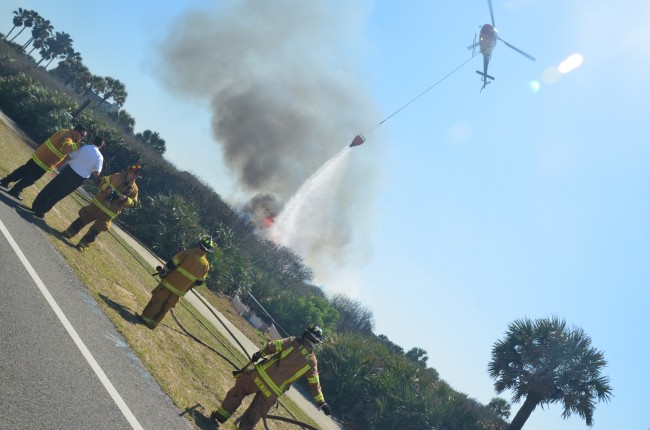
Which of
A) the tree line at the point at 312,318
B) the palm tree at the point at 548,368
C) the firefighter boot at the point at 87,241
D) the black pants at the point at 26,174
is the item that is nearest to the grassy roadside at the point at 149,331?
the firefighter boot at the point at 87,241

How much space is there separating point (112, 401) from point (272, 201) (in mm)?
46022

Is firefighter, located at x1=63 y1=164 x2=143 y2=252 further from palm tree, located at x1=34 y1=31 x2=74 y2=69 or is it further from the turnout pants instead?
palm tree, located at x1=34 y1=31 x2=74 y2=69

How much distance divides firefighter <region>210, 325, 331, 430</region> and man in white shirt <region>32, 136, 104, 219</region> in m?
5.64

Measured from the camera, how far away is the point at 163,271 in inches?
335

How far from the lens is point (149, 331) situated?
825 centimetres

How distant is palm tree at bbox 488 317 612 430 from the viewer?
14.7 m

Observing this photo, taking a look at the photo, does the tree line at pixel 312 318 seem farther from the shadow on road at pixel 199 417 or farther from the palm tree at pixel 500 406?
the shadow on road at pixel 199 417

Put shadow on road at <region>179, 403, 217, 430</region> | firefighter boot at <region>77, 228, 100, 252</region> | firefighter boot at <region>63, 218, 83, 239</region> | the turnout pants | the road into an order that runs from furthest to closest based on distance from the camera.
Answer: the road → firefighter boot at <region>63, 218, 83, 239</region> → firefighter boot at <region>77, 228, 100, 252</region> → the turnout pants → shadow on road at <region>179, 403, 217, 430</region>

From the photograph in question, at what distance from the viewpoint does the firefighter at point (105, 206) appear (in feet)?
33.2

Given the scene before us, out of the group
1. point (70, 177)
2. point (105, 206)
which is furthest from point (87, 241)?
point (70, 177)

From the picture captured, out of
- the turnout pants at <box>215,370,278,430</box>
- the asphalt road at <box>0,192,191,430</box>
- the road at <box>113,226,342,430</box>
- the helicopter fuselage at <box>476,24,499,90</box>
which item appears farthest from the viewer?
the helicopter fuselage at <box>476,24,499,90</box>

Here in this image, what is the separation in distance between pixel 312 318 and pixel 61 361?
52.0 feet

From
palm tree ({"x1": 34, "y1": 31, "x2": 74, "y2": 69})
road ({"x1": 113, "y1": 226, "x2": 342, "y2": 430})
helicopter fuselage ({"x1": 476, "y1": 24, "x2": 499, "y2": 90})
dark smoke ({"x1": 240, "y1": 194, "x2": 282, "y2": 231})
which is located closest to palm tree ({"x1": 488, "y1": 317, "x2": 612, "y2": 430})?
road ({"x1": 113, "y1": 226, "x2": 342, "y2": 430})

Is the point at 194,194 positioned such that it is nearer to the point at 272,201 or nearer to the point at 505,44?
the point at 505,44
